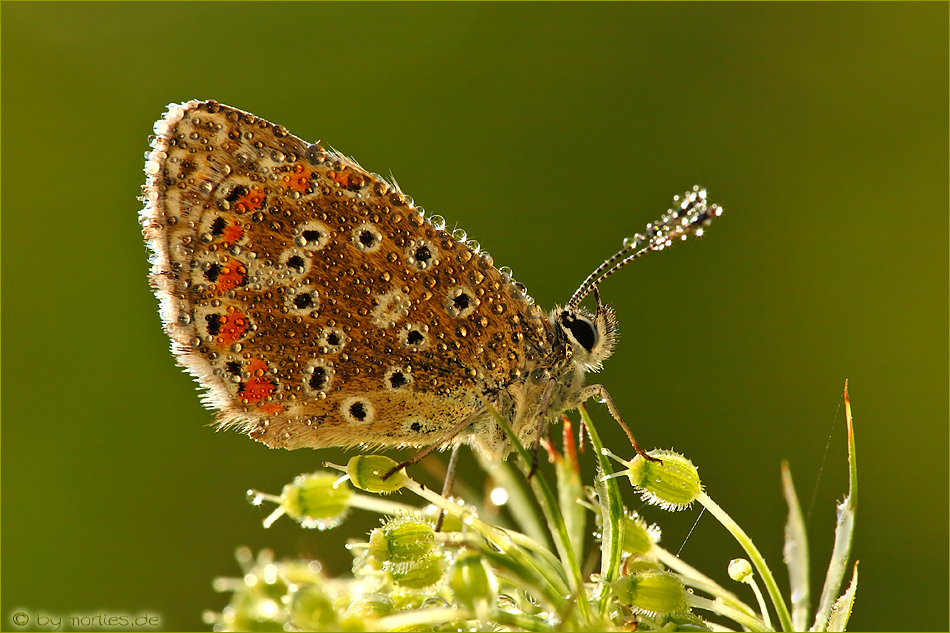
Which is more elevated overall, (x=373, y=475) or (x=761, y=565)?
(x=373, y=475)

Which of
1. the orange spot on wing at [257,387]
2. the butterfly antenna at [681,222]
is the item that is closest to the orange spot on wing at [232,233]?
the orange spot on wing at [257,387]

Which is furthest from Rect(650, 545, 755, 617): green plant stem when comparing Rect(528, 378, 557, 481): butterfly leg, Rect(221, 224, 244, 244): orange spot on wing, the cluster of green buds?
Rect(221, 224, 244, 244): orange spot on wing

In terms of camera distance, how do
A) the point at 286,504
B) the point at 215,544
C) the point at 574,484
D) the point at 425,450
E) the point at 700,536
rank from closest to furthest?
1. the point at 286,504
2. the point at 574,484
3. the point at 425,450
4. the point at 700,536
5. the point at 215,544

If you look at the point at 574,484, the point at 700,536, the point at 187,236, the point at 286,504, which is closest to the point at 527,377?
the point at 574,484

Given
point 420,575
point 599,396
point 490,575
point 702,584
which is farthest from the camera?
point 599,396

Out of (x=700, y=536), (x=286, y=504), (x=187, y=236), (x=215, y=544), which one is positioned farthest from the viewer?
(x=215, y=544)

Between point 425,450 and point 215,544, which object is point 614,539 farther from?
point 215,544

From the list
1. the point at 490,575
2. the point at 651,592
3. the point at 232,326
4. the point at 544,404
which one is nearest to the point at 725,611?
the point at 651,592

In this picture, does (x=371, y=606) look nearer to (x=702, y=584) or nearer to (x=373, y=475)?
(x=373, y=475)
